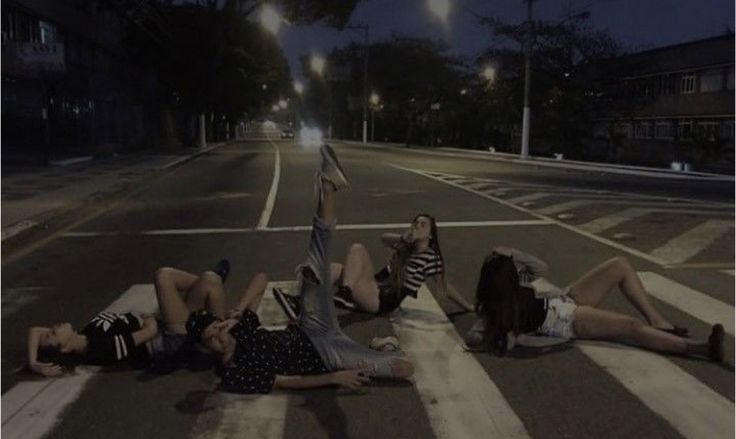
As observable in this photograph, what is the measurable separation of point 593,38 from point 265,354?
45.7 meters

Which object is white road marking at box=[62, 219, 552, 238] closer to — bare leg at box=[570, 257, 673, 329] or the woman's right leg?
the woman's right leg

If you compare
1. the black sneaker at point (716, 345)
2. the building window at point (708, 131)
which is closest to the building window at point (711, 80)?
the building window at point (708, 131)

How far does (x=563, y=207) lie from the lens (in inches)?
615

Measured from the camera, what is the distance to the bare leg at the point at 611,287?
20.4ft

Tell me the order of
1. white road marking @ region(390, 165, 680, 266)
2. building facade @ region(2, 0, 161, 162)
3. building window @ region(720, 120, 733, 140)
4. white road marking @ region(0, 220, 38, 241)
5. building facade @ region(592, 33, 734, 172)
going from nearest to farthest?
white road marking @ region(390, 165, 680, 266)
white road marking @ region(0, 220, 38, 241)
building facade @ region(2, 0, 161, 162)
building window @ region(720, 120, 733, 140)
building facade @ region(592, 33, 734, 172)

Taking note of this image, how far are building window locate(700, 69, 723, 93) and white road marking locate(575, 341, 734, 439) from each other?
141 ft

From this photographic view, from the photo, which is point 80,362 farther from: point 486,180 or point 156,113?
point 156,113

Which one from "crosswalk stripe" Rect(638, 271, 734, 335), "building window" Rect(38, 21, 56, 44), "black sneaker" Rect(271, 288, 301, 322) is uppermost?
"building window" Rect(38, 21, 56, 44)

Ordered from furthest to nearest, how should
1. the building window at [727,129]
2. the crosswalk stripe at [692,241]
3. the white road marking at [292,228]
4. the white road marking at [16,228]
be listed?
the building window at [727,129], the white road marking at [292,228], the white road marking at [16,228], the crosswalk stripe at [692,241]

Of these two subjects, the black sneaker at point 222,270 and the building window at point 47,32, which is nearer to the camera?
the black sneaker at point 222,270

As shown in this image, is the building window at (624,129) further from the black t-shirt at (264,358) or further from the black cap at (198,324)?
the black cap at (198,324)

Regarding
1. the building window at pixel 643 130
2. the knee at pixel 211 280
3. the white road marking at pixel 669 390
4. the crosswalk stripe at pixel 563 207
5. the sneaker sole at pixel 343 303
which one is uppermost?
the building window at pixel 643 130

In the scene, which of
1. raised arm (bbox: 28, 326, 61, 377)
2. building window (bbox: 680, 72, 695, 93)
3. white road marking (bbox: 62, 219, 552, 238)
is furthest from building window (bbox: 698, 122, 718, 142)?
raised arm (bbox: 28, 326, 61, 377)

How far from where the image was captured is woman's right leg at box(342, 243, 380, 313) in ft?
22.3
